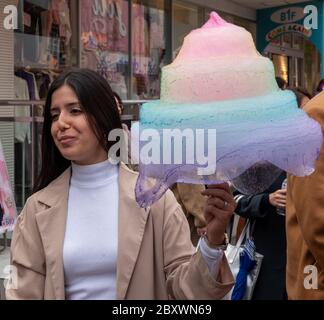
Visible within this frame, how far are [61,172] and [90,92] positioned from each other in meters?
0.35

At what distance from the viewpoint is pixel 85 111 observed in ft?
6.53

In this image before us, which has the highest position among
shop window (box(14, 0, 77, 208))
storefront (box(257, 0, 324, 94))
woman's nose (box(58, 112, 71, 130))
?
storefront (box(257, 0, 324, 94))

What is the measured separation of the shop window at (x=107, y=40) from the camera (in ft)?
28.8

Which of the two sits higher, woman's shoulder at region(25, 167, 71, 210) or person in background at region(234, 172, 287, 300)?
woman's shoulder at region(25, 167, 71, 210)

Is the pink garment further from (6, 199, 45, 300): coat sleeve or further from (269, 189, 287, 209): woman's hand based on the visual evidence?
(6, 199, 45, 300): coat sleeve

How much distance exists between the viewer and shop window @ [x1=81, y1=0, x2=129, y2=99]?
8.78m

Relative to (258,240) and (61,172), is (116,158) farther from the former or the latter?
(258,240)

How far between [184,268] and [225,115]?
2.24 feet

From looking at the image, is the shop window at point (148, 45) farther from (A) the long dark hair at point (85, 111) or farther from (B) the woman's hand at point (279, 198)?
(A) the long dark hair at point (85, 111)

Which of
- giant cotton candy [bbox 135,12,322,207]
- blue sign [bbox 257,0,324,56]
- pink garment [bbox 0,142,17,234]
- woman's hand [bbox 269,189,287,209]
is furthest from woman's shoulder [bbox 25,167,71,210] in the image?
blue sign [bbox 257,0,324,56]

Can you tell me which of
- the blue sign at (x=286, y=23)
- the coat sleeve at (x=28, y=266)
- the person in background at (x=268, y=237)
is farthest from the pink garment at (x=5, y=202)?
the blue sign at (x=286, y=23)

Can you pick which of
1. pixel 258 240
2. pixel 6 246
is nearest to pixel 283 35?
pixel 6 246

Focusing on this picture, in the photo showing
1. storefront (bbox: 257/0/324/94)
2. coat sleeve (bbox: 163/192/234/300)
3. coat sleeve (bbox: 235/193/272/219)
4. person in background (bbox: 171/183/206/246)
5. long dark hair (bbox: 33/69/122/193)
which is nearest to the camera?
coat sleeve (bbox: 163/192/234/300)

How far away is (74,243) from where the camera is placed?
6.43 feet
